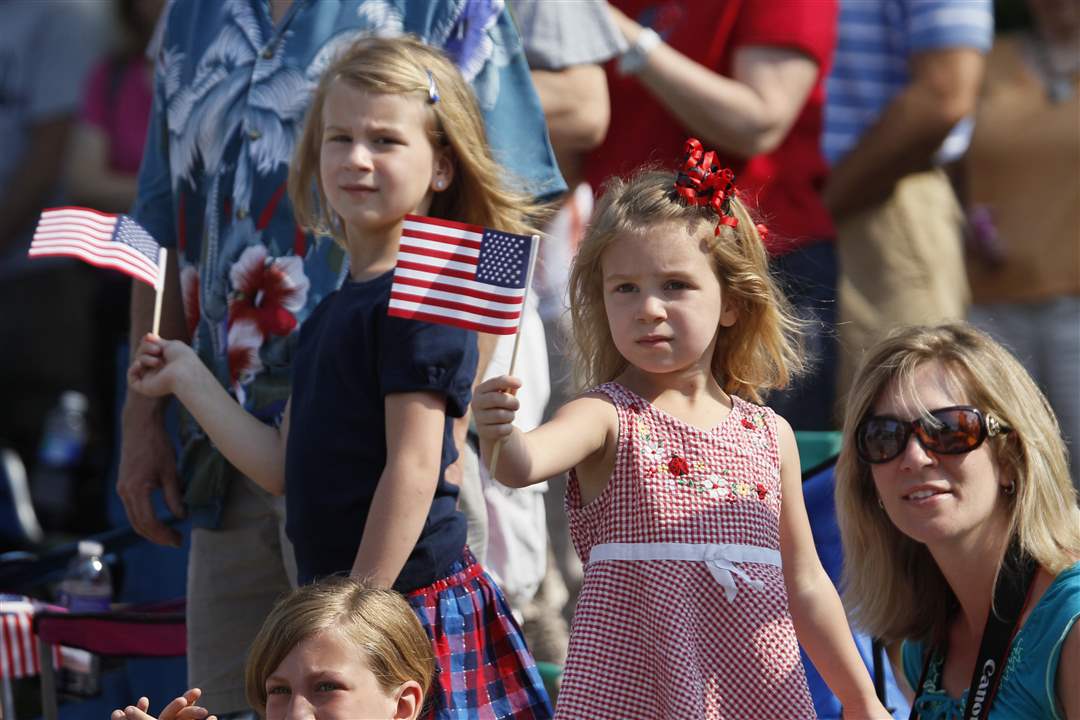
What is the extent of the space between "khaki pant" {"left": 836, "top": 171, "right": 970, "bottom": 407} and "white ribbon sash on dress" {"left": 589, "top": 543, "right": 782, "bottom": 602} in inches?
80.2

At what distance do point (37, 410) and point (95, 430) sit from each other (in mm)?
552

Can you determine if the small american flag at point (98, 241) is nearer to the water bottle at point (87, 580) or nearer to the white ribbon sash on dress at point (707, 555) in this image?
the water bottle at point (87, 580)

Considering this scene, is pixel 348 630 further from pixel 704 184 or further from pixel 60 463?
pixel 60 463

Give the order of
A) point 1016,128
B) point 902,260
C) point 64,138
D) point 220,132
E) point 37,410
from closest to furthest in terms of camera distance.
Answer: point 220,132
point 902,260
point 1016,128
point 64,138
point 37,410

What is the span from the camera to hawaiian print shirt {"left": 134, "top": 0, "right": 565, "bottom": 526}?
374 centimetres

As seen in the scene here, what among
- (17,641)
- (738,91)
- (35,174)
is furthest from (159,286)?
(35,174)

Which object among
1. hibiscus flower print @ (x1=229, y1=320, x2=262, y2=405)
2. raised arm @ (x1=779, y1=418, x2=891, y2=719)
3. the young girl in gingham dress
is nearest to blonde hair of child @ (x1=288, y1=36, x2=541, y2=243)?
hibiscus flower print @ (x1=229, y1=320, x2=262, y2=405)

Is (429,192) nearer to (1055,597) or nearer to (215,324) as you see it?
(215,324)

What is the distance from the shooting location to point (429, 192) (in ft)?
11.7

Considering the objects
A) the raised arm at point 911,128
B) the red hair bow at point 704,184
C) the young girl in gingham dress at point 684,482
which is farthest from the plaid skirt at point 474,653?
the raised arm at point 911,128

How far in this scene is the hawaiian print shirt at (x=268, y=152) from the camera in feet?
12.3

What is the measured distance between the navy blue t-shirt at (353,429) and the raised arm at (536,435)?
312mm

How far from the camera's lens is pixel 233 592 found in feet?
12.6

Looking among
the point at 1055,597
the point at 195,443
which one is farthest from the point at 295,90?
the point at 1055,597
